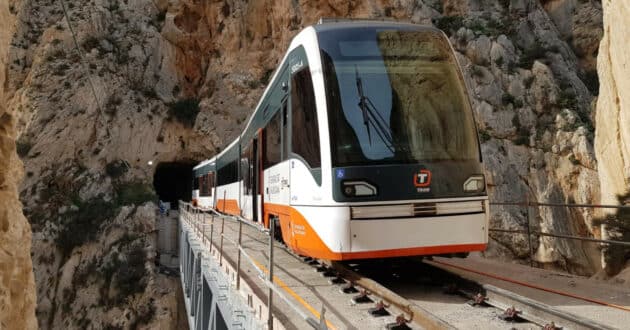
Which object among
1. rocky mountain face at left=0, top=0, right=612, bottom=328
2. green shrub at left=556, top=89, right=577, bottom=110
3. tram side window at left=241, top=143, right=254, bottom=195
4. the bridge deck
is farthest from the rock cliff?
green shrub at left=556, top=89, right=577, bottom=110

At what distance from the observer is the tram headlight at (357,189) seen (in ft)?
17.5

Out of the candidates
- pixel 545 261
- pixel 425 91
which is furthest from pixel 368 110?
pixel 545 261

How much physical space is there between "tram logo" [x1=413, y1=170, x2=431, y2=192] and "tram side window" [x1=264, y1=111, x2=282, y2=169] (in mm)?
3111

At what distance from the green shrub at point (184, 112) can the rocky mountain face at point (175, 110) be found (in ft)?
0.31

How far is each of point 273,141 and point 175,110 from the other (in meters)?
33.1

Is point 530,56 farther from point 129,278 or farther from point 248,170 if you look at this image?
point 129,278

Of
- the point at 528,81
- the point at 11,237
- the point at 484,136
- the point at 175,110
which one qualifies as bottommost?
the point at 11,237

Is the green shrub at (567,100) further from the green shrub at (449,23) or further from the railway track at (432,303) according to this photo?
the railway track at (432,303)

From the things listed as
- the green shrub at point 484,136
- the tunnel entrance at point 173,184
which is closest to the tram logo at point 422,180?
the green shrub at point 484,136

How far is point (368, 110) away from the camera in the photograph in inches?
220

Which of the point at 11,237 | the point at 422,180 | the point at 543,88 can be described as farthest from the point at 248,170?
the point at 543,88

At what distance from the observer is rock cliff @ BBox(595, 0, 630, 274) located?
10.4m

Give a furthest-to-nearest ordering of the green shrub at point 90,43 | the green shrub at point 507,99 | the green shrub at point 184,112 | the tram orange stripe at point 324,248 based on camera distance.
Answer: the green shrub at point 90,43 < the green shrub at point 184,112 < the green shrub at point 507,99 < the tram orange stripe at point 324,248

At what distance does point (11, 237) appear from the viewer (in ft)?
20.5
